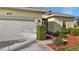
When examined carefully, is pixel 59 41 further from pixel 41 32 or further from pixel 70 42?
pixel 41 32

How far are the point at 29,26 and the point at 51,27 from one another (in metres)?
0.99

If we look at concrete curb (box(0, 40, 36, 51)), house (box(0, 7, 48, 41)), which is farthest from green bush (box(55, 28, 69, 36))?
concrete curb (box(0, 40, 36, 51))

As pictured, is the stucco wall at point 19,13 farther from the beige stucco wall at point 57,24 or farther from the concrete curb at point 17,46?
the concrete curb at point 17,46

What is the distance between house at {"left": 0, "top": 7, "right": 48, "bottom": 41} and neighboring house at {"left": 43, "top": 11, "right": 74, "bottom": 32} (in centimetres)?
40

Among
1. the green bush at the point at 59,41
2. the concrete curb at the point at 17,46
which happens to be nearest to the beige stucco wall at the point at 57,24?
the green bush at the point at 59,41

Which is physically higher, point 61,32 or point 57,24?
point 57,24

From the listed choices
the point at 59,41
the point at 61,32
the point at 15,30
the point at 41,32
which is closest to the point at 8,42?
the point at 15,30

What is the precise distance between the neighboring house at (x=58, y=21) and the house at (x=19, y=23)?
1.33ft

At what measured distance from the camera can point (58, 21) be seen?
10.6 meters

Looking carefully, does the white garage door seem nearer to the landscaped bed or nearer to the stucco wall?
the stucco wall

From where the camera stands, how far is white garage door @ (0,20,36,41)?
10336 millimetres

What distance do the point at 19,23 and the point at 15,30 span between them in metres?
0.36

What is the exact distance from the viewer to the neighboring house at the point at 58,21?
10.4m
